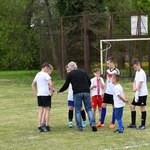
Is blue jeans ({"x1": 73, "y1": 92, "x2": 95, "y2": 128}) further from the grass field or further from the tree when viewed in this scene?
the tree

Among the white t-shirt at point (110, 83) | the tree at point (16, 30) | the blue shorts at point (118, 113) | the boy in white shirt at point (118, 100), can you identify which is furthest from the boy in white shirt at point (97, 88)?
the tree at point (16, 30)

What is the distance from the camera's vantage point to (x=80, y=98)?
12.0 m

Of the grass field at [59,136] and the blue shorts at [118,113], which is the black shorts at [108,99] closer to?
the grass field at [59,136]

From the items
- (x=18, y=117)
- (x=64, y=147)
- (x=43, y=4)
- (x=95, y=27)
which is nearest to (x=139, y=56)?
(x=95, y=27)

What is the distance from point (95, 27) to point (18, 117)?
1767cm

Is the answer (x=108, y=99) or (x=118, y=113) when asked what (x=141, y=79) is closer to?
(x=118, y=113)

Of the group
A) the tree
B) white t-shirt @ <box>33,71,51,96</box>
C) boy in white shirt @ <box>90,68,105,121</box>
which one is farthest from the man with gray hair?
the tree

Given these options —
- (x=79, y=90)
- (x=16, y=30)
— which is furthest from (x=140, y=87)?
(x=16, y=30)

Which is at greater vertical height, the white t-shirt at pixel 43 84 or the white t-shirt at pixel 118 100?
the white t-shirt at pixel 43 84

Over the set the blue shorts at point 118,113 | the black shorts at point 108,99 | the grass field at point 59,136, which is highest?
the black shorts at point 108,99

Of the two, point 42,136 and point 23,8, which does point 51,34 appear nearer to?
point 23,8

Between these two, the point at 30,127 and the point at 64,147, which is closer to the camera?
the point at 64,147

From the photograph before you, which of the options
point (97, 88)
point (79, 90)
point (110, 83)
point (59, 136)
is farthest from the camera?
point (97, 88)

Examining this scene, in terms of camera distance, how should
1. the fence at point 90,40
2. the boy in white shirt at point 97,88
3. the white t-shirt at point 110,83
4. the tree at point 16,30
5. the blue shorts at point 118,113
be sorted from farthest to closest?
the tree at point 16,30, the fence at point 90,40, the boy in white shirt at point 97,88, the white t-shirt at point 110,83, the blue shorts at point 118,113
